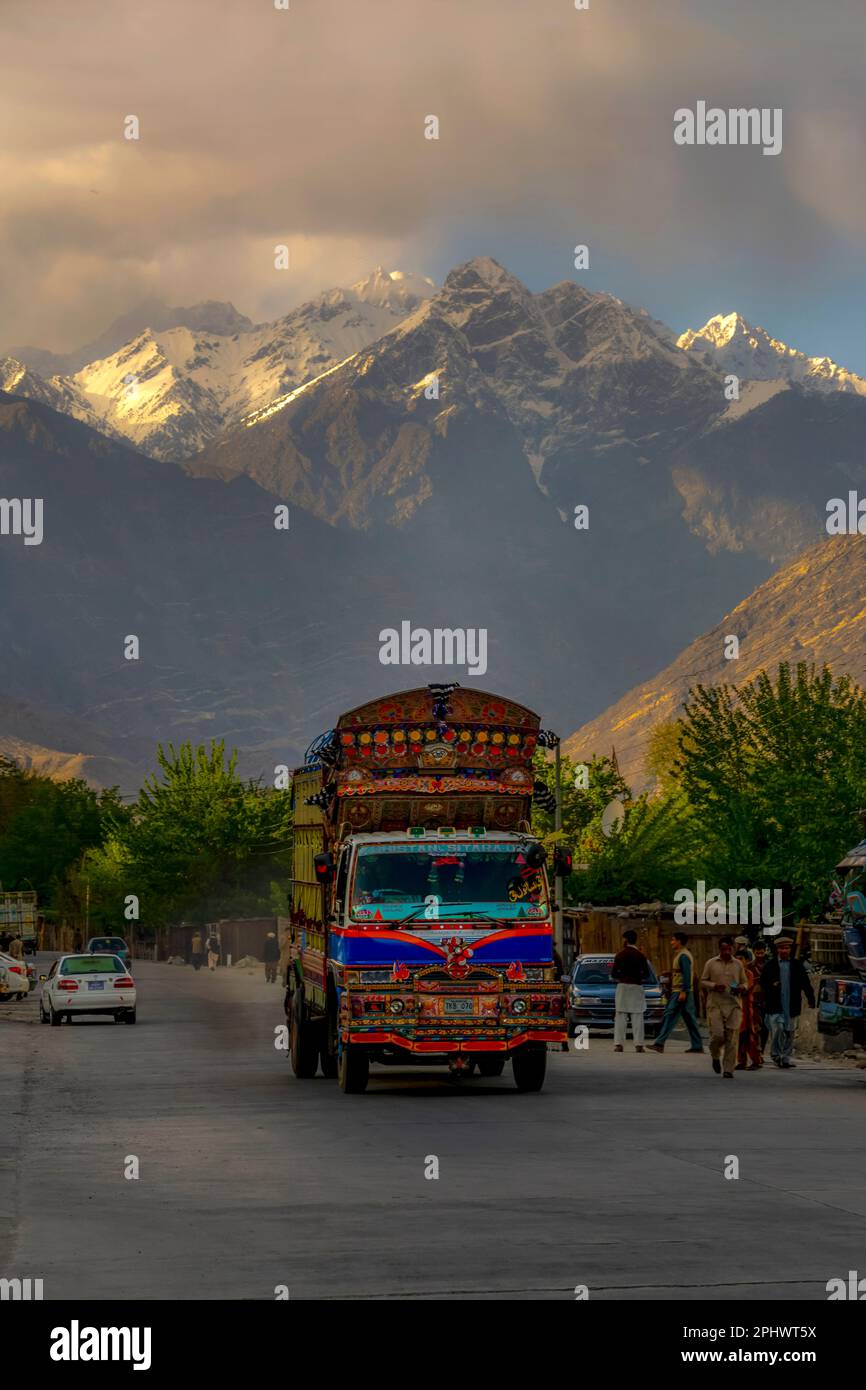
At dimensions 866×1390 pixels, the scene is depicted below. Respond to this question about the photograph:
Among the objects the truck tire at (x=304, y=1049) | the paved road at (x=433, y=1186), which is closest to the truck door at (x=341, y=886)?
the paved road at (x=433, y=1186)

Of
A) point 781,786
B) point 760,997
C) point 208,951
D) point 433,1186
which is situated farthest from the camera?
point 208,951

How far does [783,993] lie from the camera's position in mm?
28953

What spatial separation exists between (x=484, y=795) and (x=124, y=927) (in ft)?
394

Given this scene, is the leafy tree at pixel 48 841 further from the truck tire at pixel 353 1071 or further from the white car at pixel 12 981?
the truck tire at pixel 353 1071

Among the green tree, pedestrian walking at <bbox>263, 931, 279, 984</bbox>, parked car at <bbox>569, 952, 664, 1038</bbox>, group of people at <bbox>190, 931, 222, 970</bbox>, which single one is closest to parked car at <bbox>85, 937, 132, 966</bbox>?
group of people at <bbox>190, 931, 222, 970</bbox>

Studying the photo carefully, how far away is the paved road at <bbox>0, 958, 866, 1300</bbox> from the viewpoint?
36.8 feet

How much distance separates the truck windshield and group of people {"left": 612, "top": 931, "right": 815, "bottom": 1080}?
3.74 metres

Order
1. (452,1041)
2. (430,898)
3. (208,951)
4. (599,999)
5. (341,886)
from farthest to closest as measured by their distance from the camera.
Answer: (208,951), (599,999), (341,886), (430,898), (452,1041)

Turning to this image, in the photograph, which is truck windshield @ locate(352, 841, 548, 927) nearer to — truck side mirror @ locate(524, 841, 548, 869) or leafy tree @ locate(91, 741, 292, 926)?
truck side mirror @ locate(524, 841, 548, 869)

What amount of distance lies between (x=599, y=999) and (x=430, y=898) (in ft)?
48.2

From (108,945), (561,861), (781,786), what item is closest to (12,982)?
(781,786)

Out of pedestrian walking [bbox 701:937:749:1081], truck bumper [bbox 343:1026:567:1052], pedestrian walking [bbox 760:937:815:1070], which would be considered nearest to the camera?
Result: truck bumper [bbox 343:1026:567:1052]

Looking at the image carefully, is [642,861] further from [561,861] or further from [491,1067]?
[561,861]
